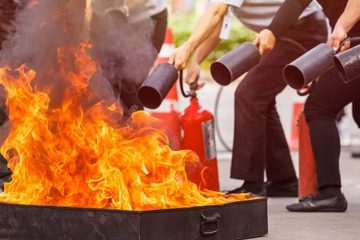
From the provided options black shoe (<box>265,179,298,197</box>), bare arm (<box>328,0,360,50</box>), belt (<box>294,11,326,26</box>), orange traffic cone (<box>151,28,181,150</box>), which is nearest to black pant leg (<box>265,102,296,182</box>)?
black shoe (<box>265,179,298,197</box>)

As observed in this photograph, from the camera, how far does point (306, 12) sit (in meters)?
7.58

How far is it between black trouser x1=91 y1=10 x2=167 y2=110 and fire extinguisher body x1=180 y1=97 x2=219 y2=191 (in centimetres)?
50

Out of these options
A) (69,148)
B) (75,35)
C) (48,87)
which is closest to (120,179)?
(69,148)

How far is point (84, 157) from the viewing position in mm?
5566

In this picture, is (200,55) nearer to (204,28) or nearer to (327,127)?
(204,28)

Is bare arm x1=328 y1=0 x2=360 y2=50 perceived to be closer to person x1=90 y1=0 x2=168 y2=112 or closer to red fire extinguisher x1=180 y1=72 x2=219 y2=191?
person x1=90 y1=0 x2=168 y2=112

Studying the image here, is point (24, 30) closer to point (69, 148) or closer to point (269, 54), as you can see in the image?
point (69, 148)

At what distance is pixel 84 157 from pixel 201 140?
2332 mm

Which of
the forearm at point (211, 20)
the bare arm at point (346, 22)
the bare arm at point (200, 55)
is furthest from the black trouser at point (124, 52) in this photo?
the bare arm at point (346, 22)

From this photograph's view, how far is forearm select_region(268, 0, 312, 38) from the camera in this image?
680 cm

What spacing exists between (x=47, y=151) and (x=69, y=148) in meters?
0.11

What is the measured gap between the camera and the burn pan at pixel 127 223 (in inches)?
199

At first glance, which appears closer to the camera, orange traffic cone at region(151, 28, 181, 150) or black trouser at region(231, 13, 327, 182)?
black trouser at region(231, 13, 327, 182)

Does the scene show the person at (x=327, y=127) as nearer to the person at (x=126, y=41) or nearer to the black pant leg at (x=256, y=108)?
the black pant leg at (x=256, y=108)
